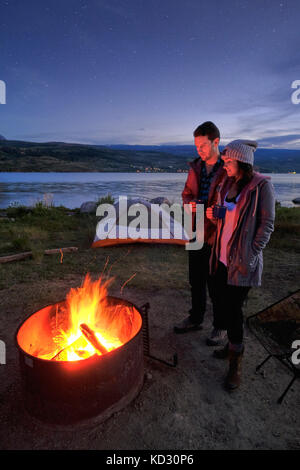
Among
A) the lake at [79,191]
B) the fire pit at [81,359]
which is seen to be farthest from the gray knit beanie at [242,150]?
the lake at [79,191]

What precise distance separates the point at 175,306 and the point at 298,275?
312 centimetres

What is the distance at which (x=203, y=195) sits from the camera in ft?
10.8

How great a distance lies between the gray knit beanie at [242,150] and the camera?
7.57 ft

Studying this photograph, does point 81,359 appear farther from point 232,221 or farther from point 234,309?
point 232,221

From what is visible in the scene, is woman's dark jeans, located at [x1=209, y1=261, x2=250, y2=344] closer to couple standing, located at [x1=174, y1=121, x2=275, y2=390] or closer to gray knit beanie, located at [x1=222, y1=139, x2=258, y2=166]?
couple standing, located at [x1=174, y1=121, x2=275, y2=390]

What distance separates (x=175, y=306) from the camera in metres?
4.57

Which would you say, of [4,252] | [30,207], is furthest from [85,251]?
[30,207]

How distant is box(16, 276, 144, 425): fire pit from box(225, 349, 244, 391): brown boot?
0.91 m

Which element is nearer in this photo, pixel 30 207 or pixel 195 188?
pixel 195 188

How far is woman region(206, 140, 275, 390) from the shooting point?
7.63 ft

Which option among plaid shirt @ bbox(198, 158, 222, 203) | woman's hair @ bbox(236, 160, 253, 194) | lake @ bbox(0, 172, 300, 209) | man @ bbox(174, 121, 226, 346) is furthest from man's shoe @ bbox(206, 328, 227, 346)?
lake @ bbox(0, 172, 300, 209)

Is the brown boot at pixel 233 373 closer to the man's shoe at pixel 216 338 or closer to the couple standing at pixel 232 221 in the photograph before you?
the couple standing at pixel 232 221

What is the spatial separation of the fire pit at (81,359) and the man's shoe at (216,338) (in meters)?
1.12
